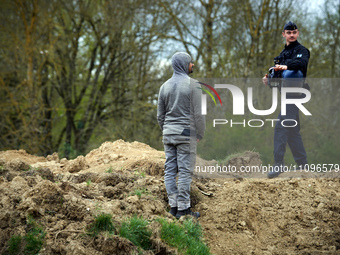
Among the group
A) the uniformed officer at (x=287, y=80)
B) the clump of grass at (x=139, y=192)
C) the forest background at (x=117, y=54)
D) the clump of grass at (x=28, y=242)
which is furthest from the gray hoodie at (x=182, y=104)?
the forest background at (x=117, y=54)

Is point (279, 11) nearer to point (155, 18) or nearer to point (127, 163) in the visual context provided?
point (155, 18)

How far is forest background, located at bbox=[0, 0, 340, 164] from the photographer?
13.8 m

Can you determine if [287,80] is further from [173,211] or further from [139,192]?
[139,192]

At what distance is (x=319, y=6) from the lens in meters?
16.2

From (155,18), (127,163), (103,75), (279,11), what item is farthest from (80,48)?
(127,163)

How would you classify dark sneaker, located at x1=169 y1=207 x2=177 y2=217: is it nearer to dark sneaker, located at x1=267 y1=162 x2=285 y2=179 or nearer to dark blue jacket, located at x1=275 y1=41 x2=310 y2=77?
dark sneaker, located at x1=267 y1=162 x2=285 y2=179

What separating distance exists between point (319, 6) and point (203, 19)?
17.4 ft

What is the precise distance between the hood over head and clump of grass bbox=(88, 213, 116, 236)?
2.02 m

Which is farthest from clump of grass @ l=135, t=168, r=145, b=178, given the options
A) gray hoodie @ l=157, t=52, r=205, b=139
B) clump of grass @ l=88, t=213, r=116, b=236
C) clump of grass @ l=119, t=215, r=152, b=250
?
clump of grass @ l=88, t=213, r=116, b=236

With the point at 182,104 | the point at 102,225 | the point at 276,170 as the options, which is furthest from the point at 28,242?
the point at 276,170

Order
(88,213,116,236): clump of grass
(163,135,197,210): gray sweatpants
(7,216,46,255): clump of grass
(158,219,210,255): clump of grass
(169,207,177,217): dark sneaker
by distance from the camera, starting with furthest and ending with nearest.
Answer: (169,207,177,217): dark sneaker → (163,135,197,210): gray sweatpants → (158,219,210,255): clump of grass → (88,213,116,236): clump of grass → (7,216,46,255): clump of grass

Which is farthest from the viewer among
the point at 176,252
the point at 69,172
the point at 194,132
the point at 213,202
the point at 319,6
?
the point at 319,6

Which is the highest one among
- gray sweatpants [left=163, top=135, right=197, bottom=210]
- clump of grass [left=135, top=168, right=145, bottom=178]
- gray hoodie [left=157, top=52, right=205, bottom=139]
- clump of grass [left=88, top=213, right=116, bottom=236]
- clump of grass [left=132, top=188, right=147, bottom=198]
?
gray hoodie [left=157, top=52, right=205, bottom=139]

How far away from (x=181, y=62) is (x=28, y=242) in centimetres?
274
